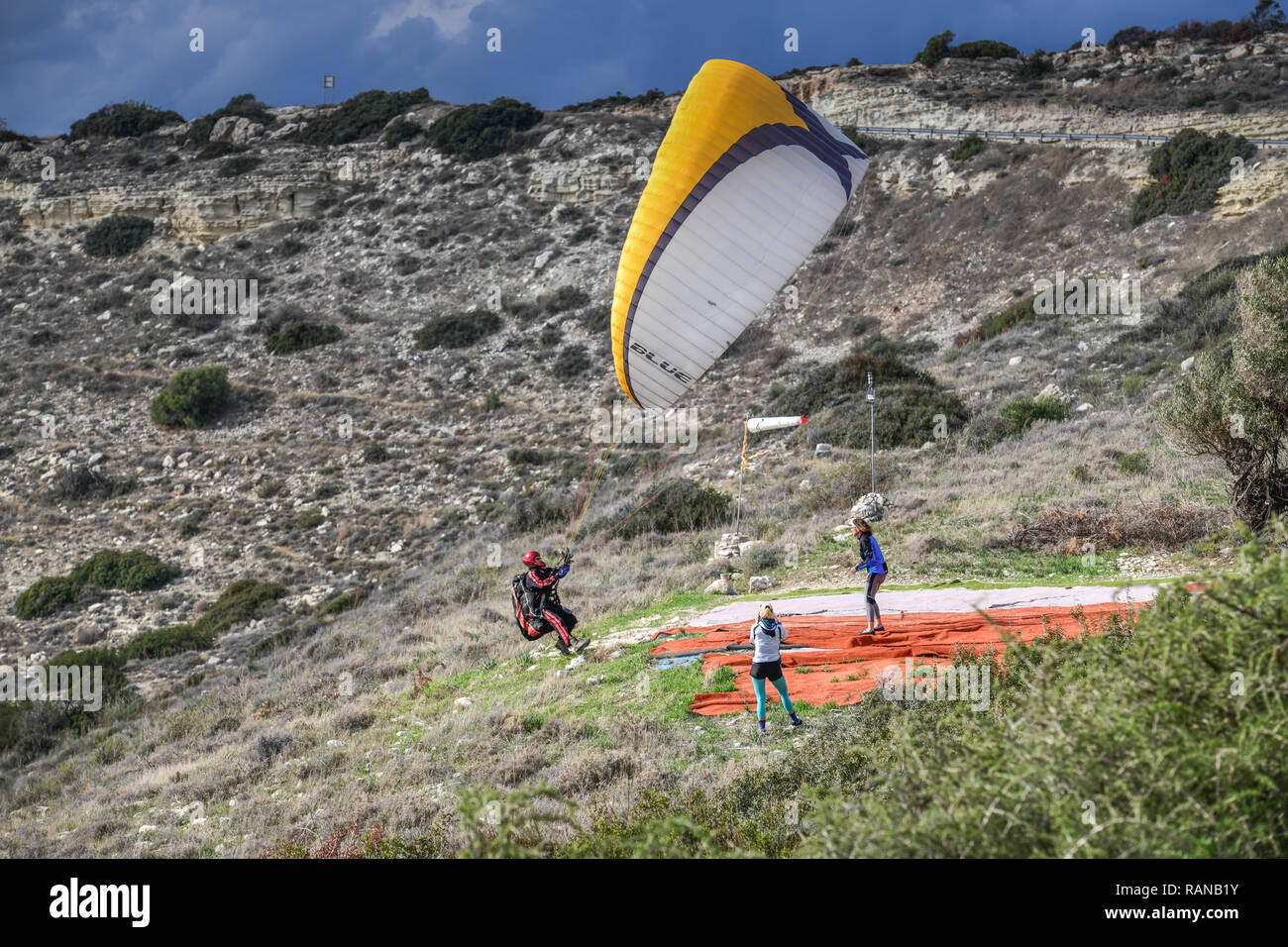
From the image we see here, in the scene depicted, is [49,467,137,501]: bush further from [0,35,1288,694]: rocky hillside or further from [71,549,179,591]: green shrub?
[71,549,179,591]: green shrub

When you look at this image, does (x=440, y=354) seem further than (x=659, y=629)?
Yes

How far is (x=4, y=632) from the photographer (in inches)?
822

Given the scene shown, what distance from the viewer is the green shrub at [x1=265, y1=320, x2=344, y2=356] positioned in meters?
35.9

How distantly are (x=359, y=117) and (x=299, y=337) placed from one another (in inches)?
831

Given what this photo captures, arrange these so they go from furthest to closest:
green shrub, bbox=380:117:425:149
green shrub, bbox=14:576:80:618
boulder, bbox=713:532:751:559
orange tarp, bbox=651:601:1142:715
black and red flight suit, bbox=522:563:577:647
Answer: green shrub, bbox=380:117:425:149 → green shrub, bbox=14:576:80:618 → boulder, bbox=713:532:751:559 → black and red flight suit, bbox=522:563:577:647 → orange tarp, bbox=651:601:1142:715

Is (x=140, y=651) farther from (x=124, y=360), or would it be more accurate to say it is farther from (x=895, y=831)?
(x=124, y=360)

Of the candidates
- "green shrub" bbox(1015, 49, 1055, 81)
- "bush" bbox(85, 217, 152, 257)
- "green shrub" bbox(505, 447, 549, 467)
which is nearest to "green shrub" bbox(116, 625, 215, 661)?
"green shrub" bbox(505, 447, 549, 467)

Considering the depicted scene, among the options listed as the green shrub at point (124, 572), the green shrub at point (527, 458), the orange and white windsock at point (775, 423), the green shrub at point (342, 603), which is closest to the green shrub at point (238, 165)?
the green shrub at point (527, 458)

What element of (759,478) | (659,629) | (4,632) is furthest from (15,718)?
(759,478)

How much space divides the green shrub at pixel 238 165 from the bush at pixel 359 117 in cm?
383

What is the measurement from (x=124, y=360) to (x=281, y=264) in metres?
9.08

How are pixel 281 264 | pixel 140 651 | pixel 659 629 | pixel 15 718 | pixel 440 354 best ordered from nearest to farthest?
pixel 659 629
pixel 15 718
pixel 140 651
pixel 440 354
pixel 281 264

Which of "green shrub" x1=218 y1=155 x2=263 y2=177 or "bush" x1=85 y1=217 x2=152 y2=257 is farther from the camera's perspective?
"green shrub" x1=218 y1=155 x2=263 y2=177

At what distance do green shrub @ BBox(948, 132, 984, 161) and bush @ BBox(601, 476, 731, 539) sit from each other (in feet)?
87.5
